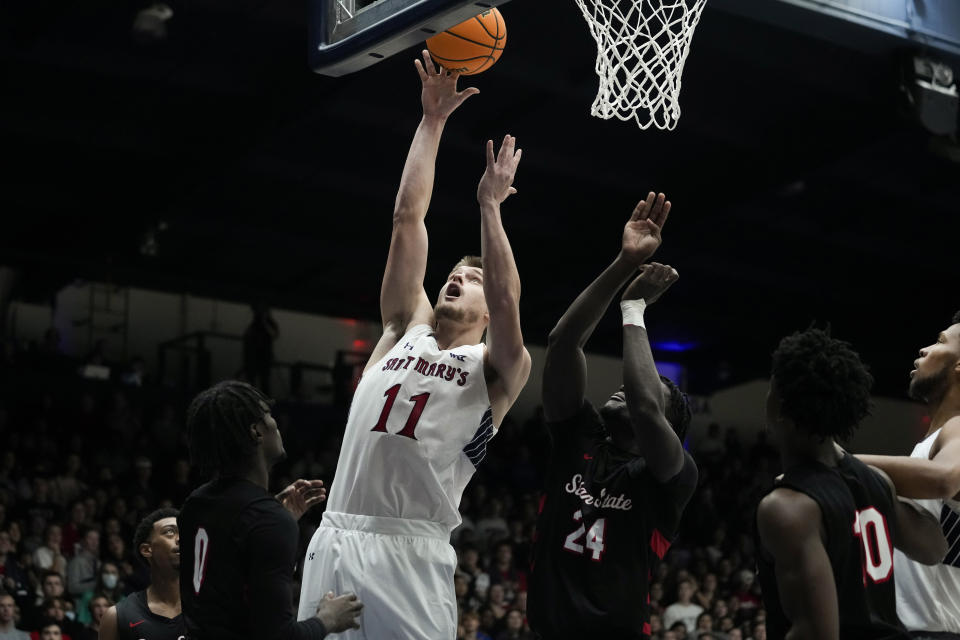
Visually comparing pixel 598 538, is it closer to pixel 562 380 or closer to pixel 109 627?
pixel 562 380

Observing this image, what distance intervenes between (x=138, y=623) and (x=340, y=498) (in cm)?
104

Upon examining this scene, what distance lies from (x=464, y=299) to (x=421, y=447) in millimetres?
700

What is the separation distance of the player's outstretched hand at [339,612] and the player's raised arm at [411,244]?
4.10ft

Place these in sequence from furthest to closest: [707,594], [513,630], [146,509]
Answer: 1. [707,594]
2. [146,509]
3. [513,630]

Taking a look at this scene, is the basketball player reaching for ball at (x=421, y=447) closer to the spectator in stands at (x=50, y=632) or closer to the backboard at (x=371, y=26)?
the backboard at (x=371, y=26)

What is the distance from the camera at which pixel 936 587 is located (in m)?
4.06

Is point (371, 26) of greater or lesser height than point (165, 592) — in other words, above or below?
above

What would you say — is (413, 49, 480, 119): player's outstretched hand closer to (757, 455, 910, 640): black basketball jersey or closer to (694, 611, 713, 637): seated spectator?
(757, 455, 910, 640): black basketball jersey

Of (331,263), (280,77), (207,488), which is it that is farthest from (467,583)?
(207,488)

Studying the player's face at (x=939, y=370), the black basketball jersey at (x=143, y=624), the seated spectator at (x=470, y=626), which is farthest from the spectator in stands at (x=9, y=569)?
the player's face at (x=939, y=370)

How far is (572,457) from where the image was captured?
4266 mm

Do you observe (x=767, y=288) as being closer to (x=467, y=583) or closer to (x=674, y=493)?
(x=467, y=583)

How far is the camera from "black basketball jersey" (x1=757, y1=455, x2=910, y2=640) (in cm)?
310

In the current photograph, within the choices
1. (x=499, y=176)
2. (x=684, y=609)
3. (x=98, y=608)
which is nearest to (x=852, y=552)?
(x=499, y=176)
